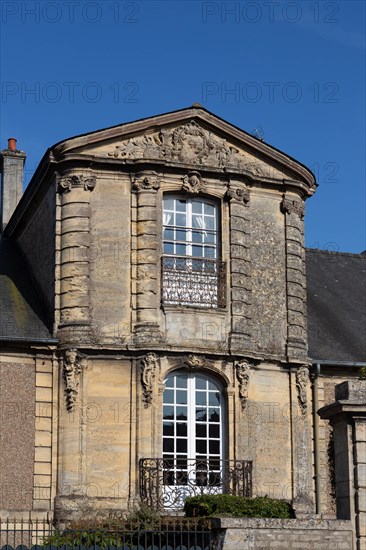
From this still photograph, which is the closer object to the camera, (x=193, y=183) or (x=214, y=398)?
(x=214, y=398)

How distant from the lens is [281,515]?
17938 millimetres

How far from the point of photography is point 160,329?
20.2 meters

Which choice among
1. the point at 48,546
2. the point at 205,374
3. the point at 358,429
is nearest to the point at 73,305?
the point at 205,374

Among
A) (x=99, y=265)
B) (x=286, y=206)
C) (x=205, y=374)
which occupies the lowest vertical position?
(x=205, y=374)

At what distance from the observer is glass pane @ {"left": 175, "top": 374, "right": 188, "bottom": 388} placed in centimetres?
2045

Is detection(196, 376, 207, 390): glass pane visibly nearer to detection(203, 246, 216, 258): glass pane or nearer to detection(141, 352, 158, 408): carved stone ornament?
detection(141, 352, 158, 408): carved stone ornament

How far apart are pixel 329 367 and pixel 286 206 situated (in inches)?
129

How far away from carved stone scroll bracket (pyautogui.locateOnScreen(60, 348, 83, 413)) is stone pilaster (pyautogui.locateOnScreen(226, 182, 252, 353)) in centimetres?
285

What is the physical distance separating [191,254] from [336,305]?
5153mm

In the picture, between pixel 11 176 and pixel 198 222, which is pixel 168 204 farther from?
pixel 11 176

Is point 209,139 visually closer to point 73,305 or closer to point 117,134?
point 117,134

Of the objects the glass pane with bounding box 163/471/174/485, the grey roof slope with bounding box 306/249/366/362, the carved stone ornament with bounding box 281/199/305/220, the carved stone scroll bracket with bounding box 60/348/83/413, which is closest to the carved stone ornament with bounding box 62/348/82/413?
the carved stone scroll bracket with bounding box 60/348/83/413

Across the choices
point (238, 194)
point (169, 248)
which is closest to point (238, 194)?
point (238, 194)

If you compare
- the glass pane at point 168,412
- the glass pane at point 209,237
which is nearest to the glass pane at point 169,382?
the glass pane at point 168,412
